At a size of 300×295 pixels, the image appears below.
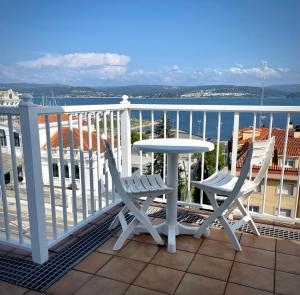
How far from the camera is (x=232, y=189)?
2.27 m

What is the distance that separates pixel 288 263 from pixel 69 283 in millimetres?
1677

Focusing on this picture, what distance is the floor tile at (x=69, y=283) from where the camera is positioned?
184 cm

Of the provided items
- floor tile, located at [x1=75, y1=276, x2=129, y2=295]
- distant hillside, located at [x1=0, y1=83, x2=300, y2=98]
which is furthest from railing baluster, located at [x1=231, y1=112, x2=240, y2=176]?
floor tile, located at [x1=75, y1=276, x2=129, y2=295]

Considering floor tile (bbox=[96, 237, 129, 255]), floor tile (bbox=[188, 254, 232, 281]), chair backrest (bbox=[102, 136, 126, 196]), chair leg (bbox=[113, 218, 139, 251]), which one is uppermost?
chair backrest (bbox=[102, 136, 126, 196])

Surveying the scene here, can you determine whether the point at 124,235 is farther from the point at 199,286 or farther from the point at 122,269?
the point at 199,286

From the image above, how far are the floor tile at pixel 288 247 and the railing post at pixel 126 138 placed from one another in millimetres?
1894

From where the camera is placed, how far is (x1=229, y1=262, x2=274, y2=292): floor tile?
1.91 metres

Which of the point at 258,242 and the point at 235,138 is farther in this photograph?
the point at 235,138

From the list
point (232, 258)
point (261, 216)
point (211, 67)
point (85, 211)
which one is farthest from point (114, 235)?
point (211, 67)

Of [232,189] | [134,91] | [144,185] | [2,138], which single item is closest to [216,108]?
[232,189]

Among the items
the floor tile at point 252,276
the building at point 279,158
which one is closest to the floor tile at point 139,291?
the floor tile at point 252,276

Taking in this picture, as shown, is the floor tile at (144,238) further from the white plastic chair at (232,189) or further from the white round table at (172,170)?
the white plastic chair at (232,189)

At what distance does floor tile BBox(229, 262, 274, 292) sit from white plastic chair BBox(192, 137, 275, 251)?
0.83 feet

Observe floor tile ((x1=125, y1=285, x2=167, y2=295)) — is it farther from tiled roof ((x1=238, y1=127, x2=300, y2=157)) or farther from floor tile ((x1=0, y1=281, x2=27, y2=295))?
tiled roof ((x1=238, y1=127, x2=300, y2=157))
